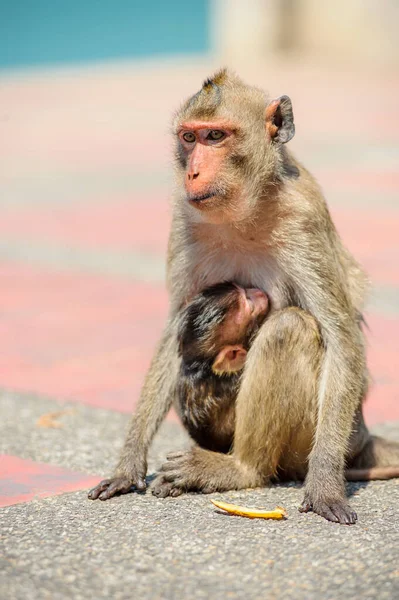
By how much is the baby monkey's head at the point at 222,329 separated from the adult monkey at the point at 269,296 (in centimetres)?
12

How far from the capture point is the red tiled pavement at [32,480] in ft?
14.6

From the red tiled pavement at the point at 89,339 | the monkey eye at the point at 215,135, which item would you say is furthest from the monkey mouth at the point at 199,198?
the red tiled pavement at the point at 89,339

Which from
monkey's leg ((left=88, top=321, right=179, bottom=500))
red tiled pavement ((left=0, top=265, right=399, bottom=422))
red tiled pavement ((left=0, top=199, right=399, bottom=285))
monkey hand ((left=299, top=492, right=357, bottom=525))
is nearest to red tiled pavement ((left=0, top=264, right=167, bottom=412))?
red tiled pavement ((left=0, top=265, right=399, bottom=422))

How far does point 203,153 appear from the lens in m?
4.69

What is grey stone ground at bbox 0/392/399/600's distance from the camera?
10.7ft

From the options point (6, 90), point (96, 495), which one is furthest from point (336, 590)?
point (6, 90)

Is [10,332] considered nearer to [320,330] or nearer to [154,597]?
[320,330]

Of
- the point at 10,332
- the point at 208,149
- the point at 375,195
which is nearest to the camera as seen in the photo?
the point at 208,149

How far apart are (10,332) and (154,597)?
4709mm

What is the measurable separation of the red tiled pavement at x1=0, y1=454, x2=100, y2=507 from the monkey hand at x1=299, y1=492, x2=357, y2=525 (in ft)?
3.20

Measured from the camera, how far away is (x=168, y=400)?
16.2 feet

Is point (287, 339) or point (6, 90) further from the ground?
point (6, 90)

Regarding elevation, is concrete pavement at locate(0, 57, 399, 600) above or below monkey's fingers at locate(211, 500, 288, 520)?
above

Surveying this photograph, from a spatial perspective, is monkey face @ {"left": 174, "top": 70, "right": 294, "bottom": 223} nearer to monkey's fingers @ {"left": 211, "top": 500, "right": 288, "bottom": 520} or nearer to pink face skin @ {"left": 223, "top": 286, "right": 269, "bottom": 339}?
pink face skin @ {"left": 223, "top": 286, "right": 269, "bottom": 339}
